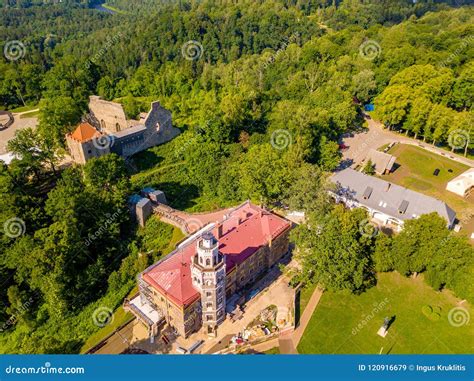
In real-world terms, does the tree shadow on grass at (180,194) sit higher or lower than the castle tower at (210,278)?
lower

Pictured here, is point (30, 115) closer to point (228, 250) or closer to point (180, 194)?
point (180, 194)

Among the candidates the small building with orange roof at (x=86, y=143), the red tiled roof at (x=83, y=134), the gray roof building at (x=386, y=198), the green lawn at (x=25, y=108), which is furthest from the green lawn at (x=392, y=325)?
the green lawn at (x=25, y=108)

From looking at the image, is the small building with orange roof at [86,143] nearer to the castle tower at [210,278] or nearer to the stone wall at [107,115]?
the stone wall at [107,115]

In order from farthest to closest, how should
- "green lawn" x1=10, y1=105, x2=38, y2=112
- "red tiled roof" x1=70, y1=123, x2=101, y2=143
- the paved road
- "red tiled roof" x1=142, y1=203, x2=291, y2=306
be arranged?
"green lawn" x1=10, y1=105, x2=38, y2=112 → the paved road → "red tiled roof" x1=70, y1=123, x2=101, y2=143 → "red tiled roof" x1=142, y1=203, x2=291, y2=306

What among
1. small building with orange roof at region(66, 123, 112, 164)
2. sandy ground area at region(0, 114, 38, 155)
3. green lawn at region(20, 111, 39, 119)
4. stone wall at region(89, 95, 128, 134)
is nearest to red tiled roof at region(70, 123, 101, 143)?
small building with orange roof at region(66, 123, 112, 164)

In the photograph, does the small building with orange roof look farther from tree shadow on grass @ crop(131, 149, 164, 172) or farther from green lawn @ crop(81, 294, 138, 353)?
green lawn @ crop(81, 294, 138, 353)

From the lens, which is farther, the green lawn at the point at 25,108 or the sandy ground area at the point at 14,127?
the green lawn at the point at 25,108
